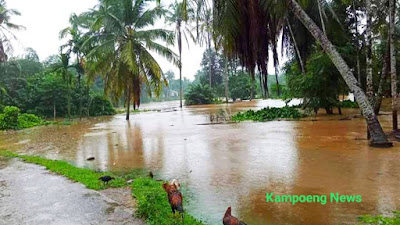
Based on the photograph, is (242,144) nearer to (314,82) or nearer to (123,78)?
(314,82)

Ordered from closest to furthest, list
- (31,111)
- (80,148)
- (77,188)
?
(77,188) < (80,148) < (31,111)

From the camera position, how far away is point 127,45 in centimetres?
1906

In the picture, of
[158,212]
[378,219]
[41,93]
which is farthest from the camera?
[41,93]

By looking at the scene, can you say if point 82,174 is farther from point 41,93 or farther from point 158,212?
point 41,93

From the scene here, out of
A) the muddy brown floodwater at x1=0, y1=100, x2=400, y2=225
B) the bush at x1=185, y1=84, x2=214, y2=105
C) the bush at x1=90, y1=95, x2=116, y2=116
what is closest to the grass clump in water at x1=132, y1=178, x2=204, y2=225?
the muddy brown floodwater at x1=0, y1=100, x2=400, y2=225

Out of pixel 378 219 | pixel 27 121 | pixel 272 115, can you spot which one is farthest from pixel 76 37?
pixel 378 219

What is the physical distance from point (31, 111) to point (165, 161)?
2551cm

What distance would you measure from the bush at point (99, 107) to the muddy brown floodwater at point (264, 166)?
68.3 ft

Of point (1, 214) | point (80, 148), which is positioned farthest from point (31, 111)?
point (1, 214)

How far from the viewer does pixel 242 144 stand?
9500 mm

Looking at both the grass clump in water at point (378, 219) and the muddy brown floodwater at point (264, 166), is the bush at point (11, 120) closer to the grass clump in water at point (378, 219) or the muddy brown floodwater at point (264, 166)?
the muddy brown floodwater at point (264, 166)

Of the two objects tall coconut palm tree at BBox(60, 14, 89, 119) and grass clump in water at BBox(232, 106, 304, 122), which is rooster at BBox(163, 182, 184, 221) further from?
tall coconut palm tree at BBox(60, 14, 89, 119)

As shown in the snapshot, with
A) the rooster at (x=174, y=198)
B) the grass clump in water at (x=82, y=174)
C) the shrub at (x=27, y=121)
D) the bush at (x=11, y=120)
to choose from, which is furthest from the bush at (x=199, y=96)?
the rooster at (x=174, y=198)

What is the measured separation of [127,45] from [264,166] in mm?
14680
